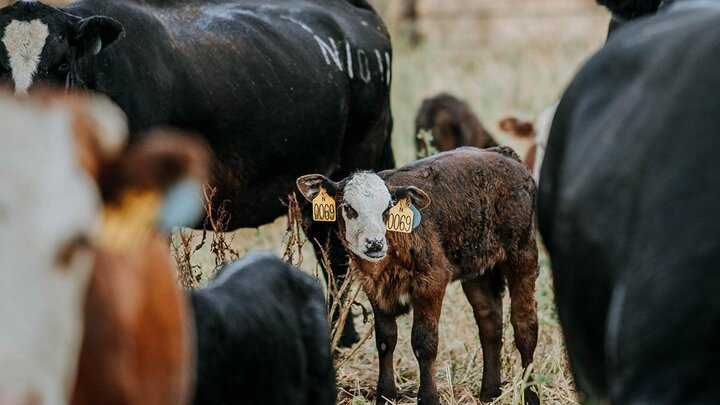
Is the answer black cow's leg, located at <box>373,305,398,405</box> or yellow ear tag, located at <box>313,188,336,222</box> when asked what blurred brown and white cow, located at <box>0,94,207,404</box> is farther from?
black cow's leg, located at <box>373,305,398,405</box>

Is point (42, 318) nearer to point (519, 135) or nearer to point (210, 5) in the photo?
point (210, 5)

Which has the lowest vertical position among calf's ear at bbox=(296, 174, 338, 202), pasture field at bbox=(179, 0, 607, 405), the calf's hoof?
pasture field at bbox=(179, 0, 607, 405)

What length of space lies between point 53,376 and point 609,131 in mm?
1413

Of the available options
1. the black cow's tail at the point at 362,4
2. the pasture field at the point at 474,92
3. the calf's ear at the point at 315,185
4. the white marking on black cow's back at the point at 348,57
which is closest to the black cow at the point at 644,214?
the pasture field at the point at 474,92

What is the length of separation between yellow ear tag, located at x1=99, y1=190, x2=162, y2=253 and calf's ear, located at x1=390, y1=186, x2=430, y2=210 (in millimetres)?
3257

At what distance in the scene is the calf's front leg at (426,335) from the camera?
536cm

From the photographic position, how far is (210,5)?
6934 millimetres

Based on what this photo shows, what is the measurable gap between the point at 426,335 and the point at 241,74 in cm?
185

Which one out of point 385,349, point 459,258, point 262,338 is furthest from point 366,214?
point 262,338

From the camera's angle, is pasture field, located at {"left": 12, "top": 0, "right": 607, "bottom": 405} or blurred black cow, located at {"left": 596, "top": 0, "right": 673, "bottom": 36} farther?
pasture field, located at {"left": 12, "top": 0, "right": 607, "bottom": 405}

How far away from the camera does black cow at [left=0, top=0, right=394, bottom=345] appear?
17.8 feet

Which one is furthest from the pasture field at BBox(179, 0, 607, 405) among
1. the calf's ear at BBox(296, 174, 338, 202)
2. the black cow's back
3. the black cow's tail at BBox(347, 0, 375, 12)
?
the black cow's tail at BBox(347, 0, 375, 12)

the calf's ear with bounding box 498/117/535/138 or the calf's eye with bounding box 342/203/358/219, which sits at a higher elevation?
the calf's eye with bounding box 342/203/358/219

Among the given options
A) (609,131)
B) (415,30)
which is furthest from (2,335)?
(415,30)
